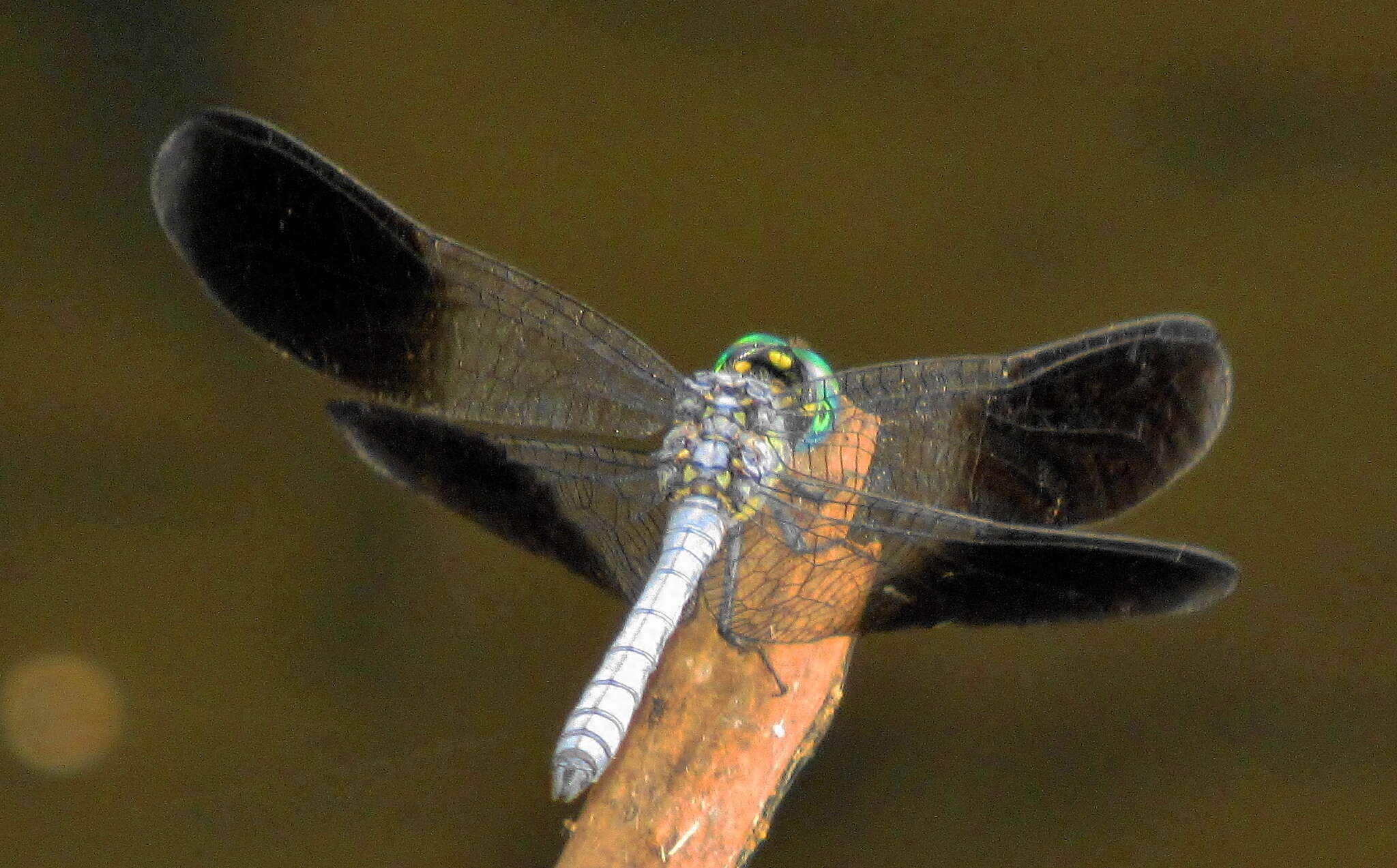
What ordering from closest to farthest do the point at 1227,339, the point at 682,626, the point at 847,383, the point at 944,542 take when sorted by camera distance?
1. the point at 944,542
2. the point at 682,626
3. the point at 847,383
4. the point at 1227,339

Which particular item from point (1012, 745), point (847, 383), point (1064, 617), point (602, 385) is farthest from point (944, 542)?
point (1012, 745)

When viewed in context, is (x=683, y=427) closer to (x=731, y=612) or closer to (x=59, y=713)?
(x=731, y=612)

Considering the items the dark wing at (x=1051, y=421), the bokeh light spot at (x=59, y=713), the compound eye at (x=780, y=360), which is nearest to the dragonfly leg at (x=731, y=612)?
the dark wing at (x=1051, y=421)

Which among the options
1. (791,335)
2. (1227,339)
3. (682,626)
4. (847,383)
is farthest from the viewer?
(791,335)

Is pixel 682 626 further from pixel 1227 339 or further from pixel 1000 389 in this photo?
pixel 1227 339

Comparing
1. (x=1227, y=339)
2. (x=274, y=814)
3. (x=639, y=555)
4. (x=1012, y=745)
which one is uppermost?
(x=1227, y=339)

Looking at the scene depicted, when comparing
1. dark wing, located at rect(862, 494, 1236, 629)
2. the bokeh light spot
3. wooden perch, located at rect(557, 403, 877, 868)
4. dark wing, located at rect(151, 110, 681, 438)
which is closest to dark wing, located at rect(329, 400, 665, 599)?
dark wing, located at rect(151, 110, 681, 438)

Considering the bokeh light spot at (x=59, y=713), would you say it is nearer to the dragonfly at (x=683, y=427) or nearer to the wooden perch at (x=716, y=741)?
the dragonfly at (x=683, y=427)
